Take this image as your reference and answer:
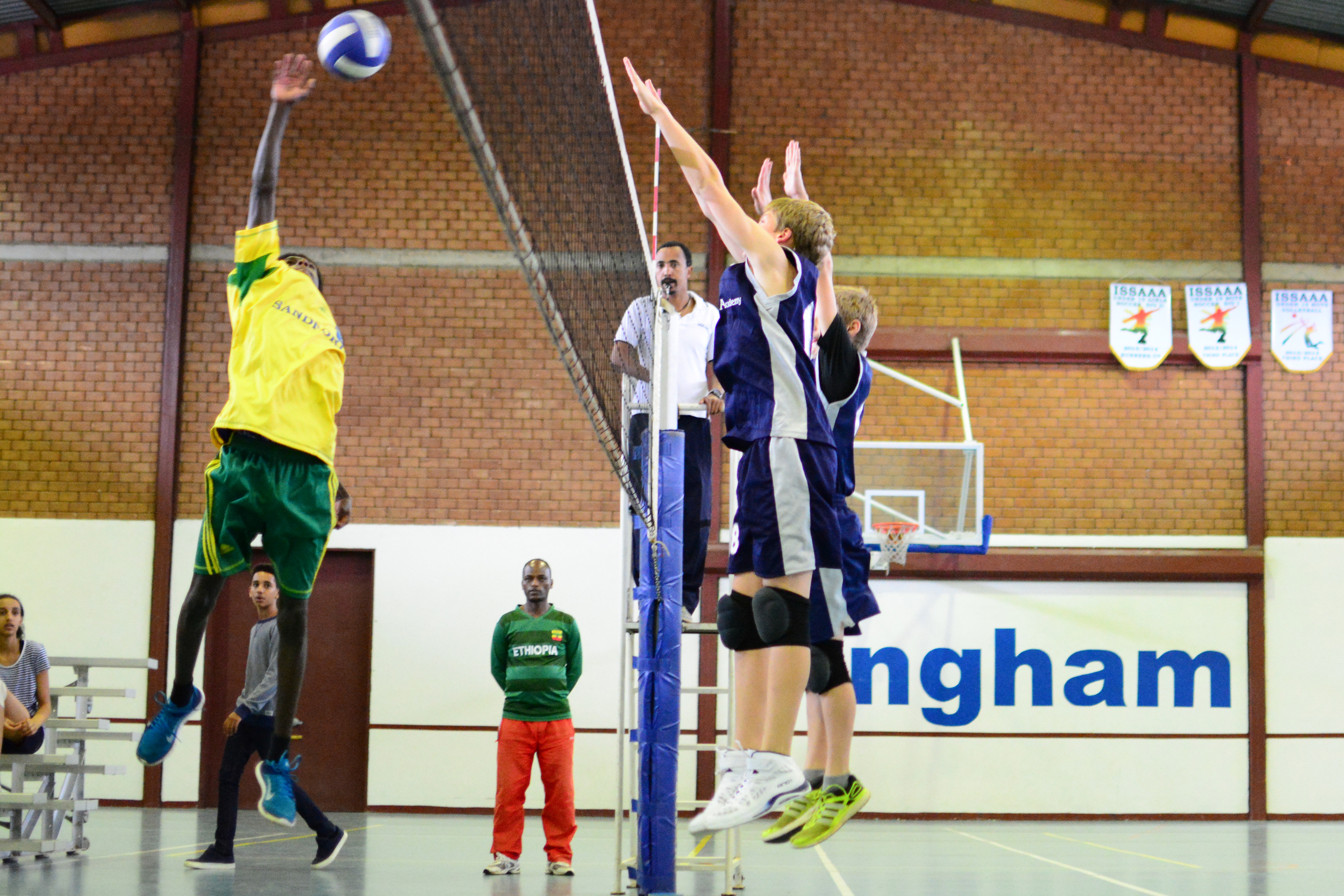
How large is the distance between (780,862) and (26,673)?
19.8 ft

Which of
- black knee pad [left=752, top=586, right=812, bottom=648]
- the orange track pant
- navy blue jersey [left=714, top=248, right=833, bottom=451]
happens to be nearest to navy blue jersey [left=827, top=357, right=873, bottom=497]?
navy blue jersey [left=714, top=248, right=833, bottom=451]

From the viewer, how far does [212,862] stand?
887 centimetres

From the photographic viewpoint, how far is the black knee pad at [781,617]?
414 cm

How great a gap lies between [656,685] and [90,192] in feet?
36.8

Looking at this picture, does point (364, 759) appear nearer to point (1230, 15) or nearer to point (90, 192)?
point (90, 192)

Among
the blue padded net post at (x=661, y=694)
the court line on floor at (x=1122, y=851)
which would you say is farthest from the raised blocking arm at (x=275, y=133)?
the court line on floor at (x=1122, y=851)

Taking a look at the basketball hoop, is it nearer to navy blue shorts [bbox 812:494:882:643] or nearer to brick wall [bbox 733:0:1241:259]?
brick wall [bbox 733:0:1241:259]

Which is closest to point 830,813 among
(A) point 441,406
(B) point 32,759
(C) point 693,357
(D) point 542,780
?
(C) point 693,357

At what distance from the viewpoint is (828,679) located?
4.90 metres

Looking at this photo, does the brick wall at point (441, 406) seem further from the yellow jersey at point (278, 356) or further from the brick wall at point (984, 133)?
the yellow jersey at point (278, 356)

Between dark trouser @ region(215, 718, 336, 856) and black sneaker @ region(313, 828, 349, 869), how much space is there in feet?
0.11

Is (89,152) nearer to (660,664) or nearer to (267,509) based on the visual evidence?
(660,664)

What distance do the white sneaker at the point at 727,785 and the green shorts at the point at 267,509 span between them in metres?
1.55

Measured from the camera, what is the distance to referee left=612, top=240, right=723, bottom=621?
261 inches
